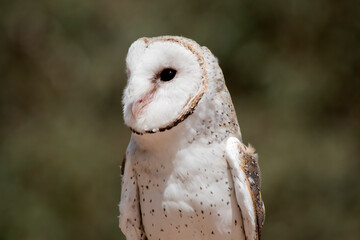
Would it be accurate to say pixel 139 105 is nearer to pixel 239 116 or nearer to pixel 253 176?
pixel 253 176

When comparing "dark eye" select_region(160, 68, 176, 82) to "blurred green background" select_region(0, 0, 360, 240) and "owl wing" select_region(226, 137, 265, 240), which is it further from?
"blurred green background" select_region(0, 0, 360, 240)

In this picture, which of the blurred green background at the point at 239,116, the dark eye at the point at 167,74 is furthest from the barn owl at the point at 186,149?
the blurred green background at the point at 239,116

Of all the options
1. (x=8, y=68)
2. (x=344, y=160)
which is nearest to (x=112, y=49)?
(x=8, y=68)

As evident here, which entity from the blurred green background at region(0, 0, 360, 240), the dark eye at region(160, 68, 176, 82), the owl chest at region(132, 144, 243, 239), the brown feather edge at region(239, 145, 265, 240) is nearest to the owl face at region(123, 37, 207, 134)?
the dark eye at region(160, 68, 176, 82)

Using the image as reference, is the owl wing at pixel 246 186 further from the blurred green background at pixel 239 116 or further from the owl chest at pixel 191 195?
the blurred green background at pixel 239 116

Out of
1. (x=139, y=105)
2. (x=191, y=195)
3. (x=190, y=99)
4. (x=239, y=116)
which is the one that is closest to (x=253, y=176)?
(x=191, y=195)
